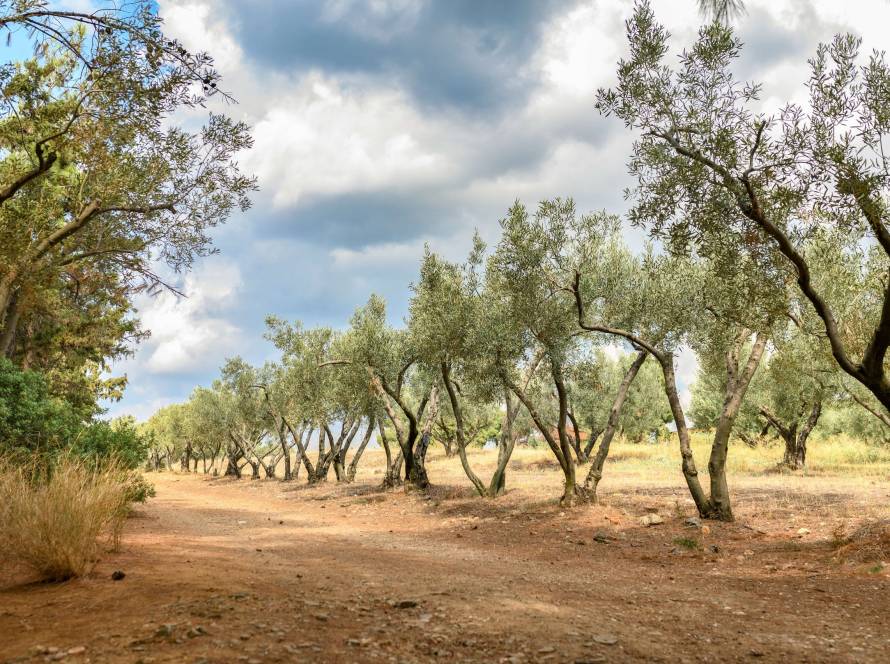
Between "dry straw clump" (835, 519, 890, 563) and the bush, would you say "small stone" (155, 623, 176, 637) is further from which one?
"dry straw clump" (835, 519, 890, 563)

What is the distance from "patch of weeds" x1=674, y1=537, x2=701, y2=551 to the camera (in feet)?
44.9

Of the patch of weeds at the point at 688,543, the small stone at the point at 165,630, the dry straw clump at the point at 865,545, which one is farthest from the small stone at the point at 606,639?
the patch of weeds at the point at 688,543

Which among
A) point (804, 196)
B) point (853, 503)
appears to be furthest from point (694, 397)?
point (804, 196)

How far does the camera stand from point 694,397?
48812 mm

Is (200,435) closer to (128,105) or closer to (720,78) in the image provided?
(128,105)

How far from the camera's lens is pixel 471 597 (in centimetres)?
792

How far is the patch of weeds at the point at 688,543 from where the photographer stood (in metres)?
13.7

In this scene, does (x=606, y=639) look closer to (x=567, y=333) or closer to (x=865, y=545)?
(x=865, y=545)

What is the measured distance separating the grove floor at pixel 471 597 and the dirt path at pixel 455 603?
3 cm

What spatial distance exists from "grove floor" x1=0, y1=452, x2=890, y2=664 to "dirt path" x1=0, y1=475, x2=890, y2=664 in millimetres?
32

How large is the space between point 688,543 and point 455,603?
28.2 feet

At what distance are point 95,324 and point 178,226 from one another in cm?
1493

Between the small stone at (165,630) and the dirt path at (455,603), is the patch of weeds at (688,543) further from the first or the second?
the small stone at (165,630)

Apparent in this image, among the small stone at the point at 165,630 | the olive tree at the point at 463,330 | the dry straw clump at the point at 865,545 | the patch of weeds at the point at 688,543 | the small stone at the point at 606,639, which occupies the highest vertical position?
the olive tree at the point at 463,330
